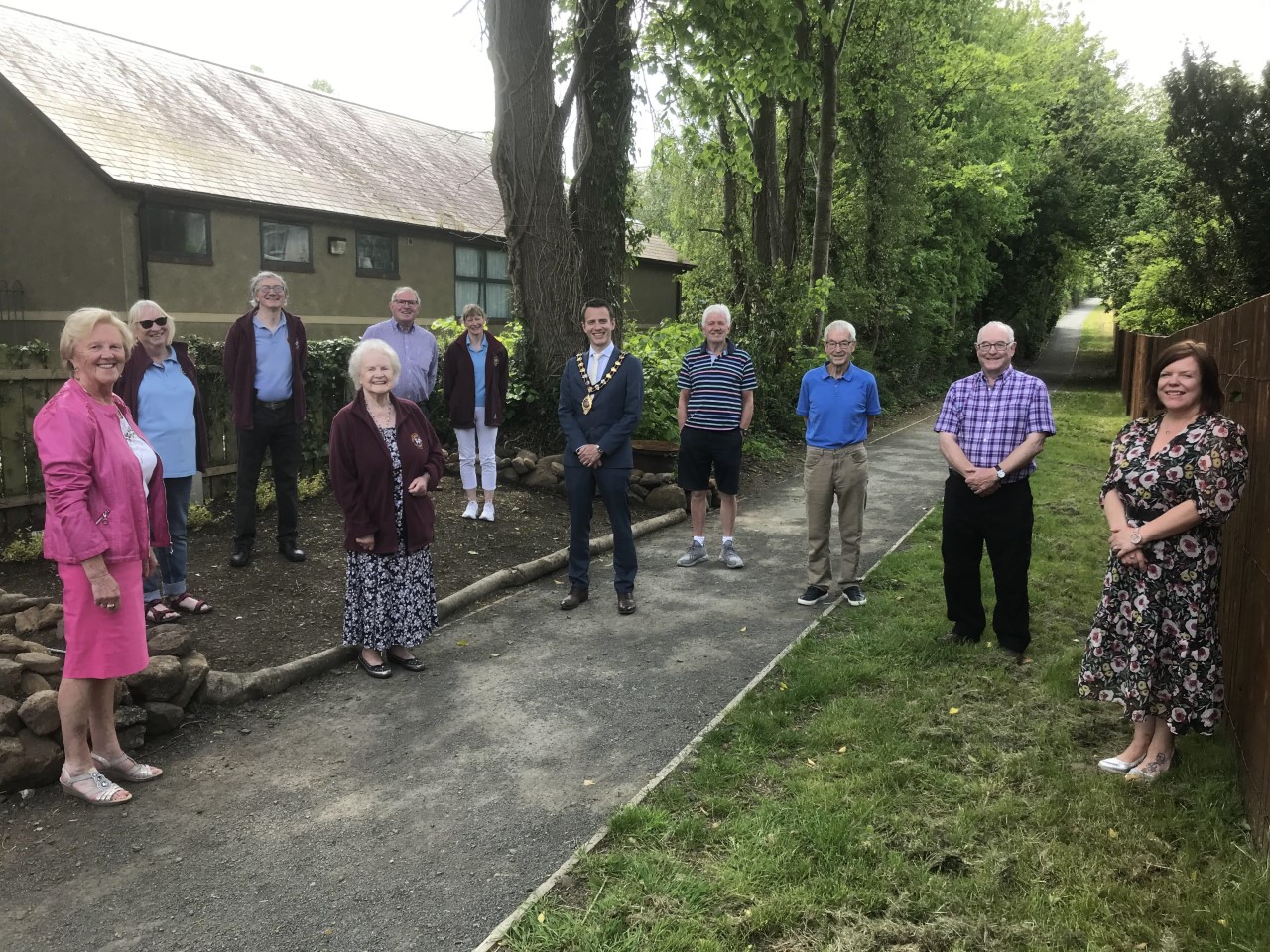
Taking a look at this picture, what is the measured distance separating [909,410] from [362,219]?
13.3 m

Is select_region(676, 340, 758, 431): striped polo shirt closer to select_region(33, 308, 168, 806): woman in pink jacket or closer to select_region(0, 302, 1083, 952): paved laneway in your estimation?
select_region(0, 302, 1083, 952): paved laneway

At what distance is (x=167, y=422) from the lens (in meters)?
5.58

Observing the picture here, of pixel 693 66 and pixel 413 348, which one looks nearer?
pixel 413 348

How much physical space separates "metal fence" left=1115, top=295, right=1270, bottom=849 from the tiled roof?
11776 mm

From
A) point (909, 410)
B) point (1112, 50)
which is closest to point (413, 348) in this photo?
point (909, 410)

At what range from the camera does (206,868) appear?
3.26 metres

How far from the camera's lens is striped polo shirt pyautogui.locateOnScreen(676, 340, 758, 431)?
716 cm

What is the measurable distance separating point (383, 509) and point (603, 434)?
6.13 feet

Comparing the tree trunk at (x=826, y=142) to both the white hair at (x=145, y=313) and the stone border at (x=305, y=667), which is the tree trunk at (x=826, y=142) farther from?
the white hair at (x=145, y=313)

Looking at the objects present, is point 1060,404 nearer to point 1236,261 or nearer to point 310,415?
point 1236,261

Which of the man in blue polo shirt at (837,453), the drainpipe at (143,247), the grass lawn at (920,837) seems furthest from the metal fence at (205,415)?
the drainpipe at (143,247)

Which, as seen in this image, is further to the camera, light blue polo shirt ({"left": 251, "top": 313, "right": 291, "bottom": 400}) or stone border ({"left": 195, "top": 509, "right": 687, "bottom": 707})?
light blue polo shirt ({"left": 251, "top": 313, "right": 291, "bottom": 400})

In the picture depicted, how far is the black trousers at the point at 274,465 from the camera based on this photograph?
6.54 metres

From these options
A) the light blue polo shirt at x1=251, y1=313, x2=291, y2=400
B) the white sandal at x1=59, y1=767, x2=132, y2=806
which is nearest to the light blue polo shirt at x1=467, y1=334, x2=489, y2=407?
the light blue polo shirt at x1=251, y1=313, x2=291, y2=400
